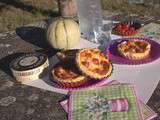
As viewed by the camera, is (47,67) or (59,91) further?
(47,67)

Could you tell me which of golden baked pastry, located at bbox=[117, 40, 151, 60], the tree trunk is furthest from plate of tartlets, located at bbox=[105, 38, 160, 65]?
the tree trunk

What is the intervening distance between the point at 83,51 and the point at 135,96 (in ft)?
1.39

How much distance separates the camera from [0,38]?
3.01 m

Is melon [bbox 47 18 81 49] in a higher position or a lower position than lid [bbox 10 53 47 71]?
higher

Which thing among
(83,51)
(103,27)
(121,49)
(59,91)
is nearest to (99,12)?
(103,27)

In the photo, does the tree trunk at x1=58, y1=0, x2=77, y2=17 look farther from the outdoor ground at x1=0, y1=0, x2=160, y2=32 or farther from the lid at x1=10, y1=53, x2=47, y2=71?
the lid at x1=10, y1=53, x2=47, y2=71

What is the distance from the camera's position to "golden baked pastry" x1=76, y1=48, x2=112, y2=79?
205 centimetres

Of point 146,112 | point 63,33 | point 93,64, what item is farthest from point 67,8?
point 146,112

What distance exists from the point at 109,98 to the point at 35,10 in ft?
9.07

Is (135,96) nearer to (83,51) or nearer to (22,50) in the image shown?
(83,51)

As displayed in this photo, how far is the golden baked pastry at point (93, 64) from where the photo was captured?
2.05 meters

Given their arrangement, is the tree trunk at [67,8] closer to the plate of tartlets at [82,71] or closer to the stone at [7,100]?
the plate of tartlets at [82,71]

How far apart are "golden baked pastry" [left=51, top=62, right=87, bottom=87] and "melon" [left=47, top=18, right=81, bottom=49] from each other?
1.25 feet

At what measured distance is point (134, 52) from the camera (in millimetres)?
2279
